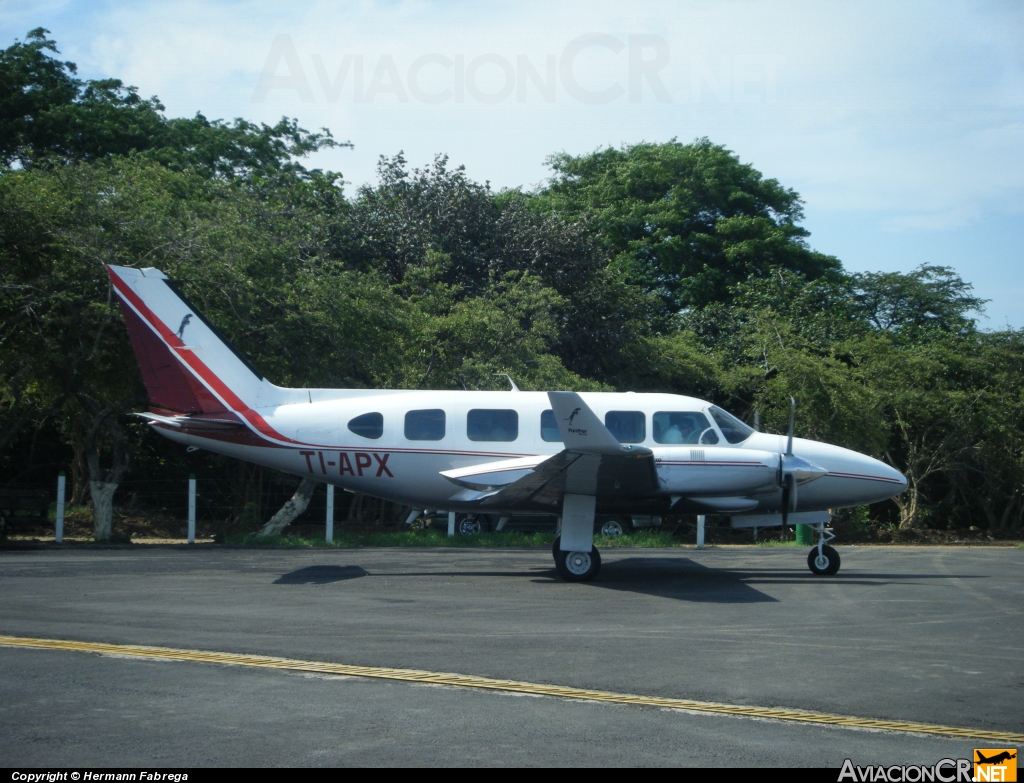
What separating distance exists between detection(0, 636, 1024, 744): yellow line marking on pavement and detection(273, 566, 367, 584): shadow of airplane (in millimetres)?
4599

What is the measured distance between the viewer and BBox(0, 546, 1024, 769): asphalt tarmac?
5.05m

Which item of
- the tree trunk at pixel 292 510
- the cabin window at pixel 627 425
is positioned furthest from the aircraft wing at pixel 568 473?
the tree trunk at pixel 292 510

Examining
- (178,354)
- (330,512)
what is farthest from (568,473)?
(330,512)

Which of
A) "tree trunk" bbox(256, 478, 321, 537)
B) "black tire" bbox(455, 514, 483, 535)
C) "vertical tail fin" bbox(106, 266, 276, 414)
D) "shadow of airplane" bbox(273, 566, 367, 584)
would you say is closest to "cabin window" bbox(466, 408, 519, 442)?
"shadow of airplane" bbox(273, 566, 367, 584)

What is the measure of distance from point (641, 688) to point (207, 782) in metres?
3.13

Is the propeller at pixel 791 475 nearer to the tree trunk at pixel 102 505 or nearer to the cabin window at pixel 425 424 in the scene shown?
the cabin window at pixel 425 424

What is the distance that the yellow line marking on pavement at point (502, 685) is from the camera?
18.1 feet

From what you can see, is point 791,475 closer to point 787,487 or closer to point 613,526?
point 787,487

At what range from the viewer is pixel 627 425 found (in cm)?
A: 1398

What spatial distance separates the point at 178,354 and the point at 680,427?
781cm

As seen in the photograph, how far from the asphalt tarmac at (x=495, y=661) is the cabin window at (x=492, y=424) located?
2.06 metres

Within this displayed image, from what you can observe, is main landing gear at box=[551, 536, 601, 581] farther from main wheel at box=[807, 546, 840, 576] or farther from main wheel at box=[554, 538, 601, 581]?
main wheel at box=[807, 546, 840, 576]

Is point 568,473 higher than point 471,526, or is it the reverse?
point 568,473

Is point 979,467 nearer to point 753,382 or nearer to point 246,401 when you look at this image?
point 753,382
